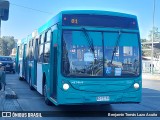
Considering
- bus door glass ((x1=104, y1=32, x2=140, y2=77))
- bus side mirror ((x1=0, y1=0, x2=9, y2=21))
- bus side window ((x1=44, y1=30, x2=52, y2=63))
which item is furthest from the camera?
bus side window ((x1=44, y1=30, x2=52, y2=63))

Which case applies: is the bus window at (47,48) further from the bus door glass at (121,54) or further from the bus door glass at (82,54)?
the bus door glass at (121,54)

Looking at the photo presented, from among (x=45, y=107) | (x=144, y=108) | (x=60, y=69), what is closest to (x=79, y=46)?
(x=60, y=69)

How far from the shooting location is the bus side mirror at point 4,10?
6695 mm

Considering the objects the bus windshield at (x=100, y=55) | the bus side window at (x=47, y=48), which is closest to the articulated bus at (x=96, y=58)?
the bus windshield at (x=100, y=55)

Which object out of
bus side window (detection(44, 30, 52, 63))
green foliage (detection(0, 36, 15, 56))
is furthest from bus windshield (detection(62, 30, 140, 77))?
green foliage (detection(0, 36, 15, 56))

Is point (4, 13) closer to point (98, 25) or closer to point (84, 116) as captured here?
point (98, 25)

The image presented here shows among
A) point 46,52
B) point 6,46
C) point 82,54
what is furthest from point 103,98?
point 6,46

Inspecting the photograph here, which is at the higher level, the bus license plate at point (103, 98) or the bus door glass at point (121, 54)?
the bus door glass at point (121, 54)

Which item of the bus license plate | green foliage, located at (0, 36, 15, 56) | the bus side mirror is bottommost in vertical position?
the bus license plate

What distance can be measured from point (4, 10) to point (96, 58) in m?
4.10

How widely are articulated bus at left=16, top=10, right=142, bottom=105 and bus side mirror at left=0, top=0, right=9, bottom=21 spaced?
3.51 meters

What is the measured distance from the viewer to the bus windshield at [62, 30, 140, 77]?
10.2 m

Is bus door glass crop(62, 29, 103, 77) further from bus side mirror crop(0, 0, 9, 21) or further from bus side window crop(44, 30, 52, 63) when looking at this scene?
bus side mirror crop(0, 0, 9, 21)

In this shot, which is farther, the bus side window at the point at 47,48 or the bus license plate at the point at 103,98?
the bus side window at the point at 47,48
